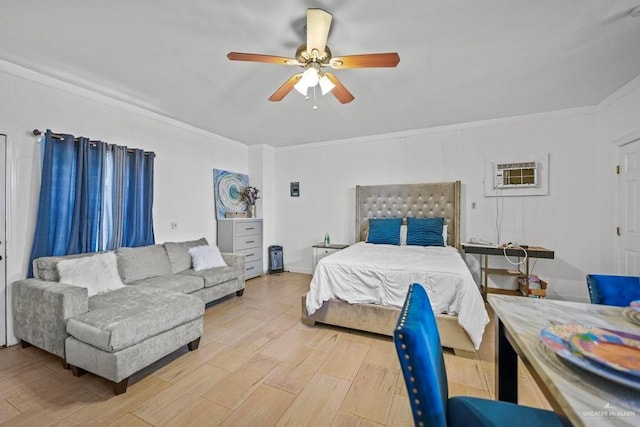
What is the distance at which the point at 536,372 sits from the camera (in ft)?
2.54

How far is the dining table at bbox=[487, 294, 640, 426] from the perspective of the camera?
600mm

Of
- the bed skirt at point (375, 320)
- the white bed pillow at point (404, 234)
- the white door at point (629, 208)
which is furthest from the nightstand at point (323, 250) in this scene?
the white door at point (629, 208)

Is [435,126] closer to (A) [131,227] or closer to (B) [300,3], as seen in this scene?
(B) [300,3]

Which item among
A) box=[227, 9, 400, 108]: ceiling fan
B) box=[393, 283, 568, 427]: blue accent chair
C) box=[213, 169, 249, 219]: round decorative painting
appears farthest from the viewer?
box=[213, 169, 249, 219]: round decorative painting

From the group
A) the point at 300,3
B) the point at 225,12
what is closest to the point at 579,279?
the point at 300,3

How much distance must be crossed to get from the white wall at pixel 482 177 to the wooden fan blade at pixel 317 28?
2952mm

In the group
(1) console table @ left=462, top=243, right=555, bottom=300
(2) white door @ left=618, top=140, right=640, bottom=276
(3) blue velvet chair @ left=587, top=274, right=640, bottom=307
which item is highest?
(2) white door @ left=618, top=140, right=640, bottom=276

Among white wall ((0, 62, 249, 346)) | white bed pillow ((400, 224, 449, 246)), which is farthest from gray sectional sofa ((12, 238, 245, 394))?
white bed pillow ((400, 224, 449, 246))

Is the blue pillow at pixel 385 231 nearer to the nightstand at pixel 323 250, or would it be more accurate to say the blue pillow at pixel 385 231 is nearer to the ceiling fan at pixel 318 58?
the nightstand at pixel 323 250

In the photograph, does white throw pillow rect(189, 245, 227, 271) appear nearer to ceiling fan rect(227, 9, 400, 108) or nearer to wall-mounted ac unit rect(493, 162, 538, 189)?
ceiling fan rect(227, 9, 400, 108)

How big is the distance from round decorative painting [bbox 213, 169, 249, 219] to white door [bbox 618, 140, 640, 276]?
17.9 feet

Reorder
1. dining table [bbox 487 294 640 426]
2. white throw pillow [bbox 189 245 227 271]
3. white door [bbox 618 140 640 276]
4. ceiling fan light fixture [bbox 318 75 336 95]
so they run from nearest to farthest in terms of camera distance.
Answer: dining table [bbox 487 294 640 426]
ceiling fan light fixture [bbox 318 75 336 95]
white door [bbox 618 140 640 276]
white throw pillow [bbox 189 245 227 271]

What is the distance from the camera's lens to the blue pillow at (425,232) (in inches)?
149

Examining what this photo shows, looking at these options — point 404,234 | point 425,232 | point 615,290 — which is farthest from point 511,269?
point 615,290
